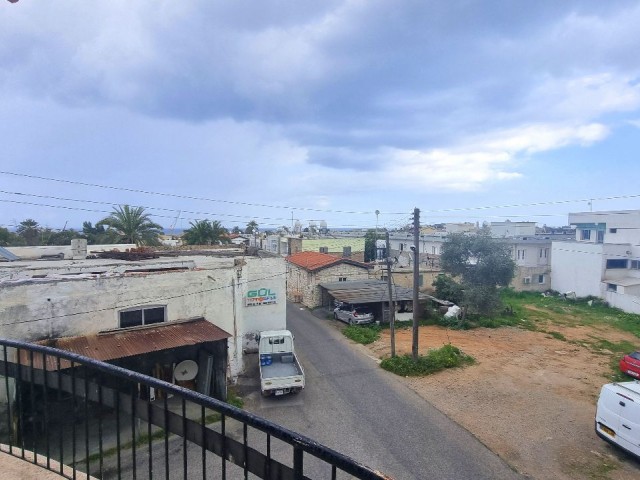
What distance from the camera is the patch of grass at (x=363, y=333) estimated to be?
2238cm

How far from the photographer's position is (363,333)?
23438 millimetres

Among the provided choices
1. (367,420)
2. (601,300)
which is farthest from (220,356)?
(601,300)

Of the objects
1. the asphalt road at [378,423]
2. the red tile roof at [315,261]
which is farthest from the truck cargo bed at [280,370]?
the red tile roof at [315,261]

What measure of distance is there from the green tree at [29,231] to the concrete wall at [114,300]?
40.6 meters

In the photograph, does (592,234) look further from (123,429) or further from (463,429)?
(123,429)

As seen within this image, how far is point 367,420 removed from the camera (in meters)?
12.8

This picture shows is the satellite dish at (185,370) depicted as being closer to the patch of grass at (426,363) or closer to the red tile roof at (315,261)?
the patch of grass at (426,363)

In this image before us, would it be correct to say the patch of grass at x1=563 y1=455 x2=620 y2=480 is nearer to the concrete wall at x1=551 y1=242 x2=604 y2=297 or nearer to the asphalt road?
the asphalt road

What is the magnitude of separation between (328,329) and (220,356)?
11.7m

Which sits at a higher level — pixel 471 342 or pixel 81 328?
pixel 81 328

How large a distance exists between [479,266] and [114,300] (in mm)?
23939

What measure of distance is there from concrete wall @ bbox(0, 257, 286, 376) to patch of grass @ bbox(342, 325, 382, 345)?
8.08 metres

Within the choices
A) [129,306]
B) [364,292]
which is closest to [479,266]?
[364,292]

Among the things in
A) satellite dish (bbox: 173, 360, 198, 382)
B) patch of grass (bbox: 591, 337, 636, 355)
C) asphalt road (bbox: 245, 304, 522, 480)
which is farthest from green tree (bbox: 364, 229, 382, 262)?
satellite dish (bbox: 173, 360, 198, 382)
